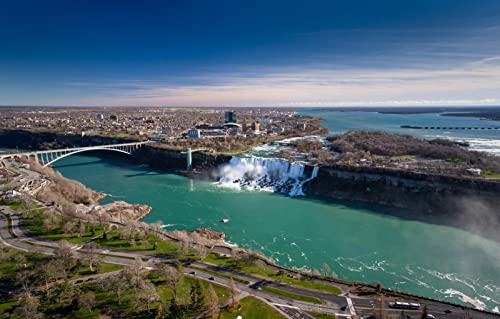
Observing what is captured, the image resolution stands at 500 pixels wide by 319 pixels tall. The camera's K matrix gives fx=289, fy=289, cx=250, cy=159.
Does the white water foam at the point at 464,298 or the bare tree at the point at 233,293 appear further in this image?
the white water foam at the point at 464,298

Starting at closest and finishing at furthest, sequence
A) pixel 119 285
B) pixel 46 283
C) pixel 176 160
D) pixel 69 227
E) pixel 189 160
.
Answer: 1. pixel 119 285
2. pixel 46 283
3. pixel 69 227
4. pixel 189 160
5. pixel 176 160

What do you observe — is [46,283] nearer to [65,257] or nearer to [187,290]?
[65,257]

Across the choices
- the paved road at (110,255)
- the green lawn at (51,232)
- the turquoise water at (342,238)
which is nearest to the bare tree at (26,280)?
the paved road at (110,255)

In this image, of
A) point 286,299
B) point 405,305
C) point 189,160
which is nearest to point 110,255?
point 286,299

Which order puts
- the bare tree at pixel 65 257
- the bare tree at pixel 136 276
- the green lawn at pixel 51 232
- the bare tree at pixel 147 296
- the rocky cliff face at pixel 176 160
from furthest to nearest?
1. the rocky cliff face at pixel 176 160
2. the green lawn at pixel 51 232
3. the bare tree at pixel 65 257
4. the bare tree at pixel 136 276
5. the bare tree at pixel 147 296

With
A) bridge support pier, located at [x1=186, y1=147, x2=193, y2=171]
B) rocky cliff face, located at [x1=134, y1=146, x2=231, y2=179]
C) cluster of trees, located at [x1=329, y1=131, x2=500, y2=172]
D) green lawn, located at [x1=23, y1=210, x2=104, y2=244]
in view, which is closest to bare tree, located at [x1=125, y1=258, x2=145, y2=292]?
green lawn, located at [x1=23, y1=210, x2=104, y2=244]

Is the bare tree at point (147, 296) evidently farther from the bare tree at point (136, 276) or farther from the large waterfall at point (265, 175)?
the large waterfall at point (265, 175)

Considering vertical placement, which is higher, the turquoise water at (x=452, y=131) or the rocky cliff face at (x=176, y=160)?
the turquoise water at (x=452, y=131)
